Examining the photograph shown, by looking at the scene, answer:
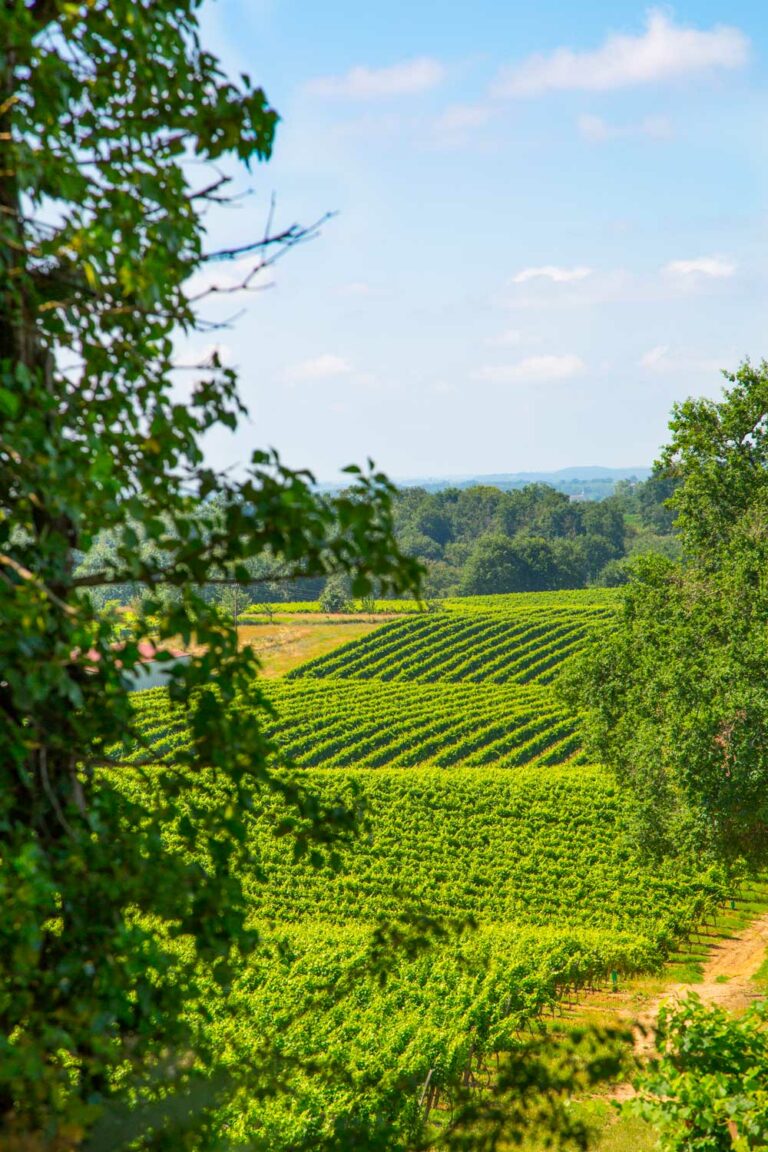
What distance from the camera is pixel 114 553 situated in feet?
13.1

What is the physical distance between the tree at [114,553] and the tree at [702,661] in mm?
16870

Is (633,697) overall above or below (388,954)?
below

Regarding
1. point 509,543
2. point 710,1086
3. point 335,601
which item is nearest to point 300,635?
point 335,601

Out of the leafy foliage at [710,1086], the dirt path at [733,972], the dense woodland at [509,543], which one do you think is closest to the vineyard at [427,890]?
the dirt path at [733,972]

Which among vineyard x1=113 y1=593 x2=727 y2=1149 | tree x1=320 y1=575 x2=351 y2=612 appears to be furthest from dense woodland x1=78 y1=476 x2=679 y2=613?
vineyard x1=113 y1=593 x2=727 y2=1149

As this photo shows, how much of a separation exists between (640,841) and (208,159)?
20.8 metres

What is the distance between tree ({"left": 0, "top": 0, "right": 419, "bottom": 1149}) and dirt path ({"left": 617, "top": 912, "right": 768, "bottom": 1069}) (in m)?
18.6

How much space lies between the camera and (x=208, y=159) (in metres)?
4.30

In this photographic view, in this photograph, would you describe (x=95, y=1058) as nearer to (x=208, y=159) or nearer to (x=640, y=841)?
(x=208, y=159)

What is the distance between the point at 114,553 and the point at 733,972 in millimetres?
23497

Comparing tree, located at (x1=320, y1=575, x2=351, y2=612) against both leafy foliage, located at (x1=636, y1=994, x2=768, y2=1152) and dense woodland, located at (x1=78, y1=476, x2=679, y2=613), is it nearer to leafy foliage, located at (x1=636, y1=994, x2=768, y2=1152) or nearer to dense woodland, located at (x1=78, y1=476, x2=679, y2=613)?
dense woodland, located at (x1=78, y1=476, x2=679, y2=613)

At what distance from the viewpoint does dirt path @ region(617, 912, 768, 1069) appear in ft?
69.4

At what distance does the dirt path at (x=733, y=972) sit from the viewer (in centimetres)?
2114

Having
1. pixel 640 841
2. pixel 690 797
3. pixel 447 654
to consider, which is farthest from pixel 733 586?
pixel 447 654
